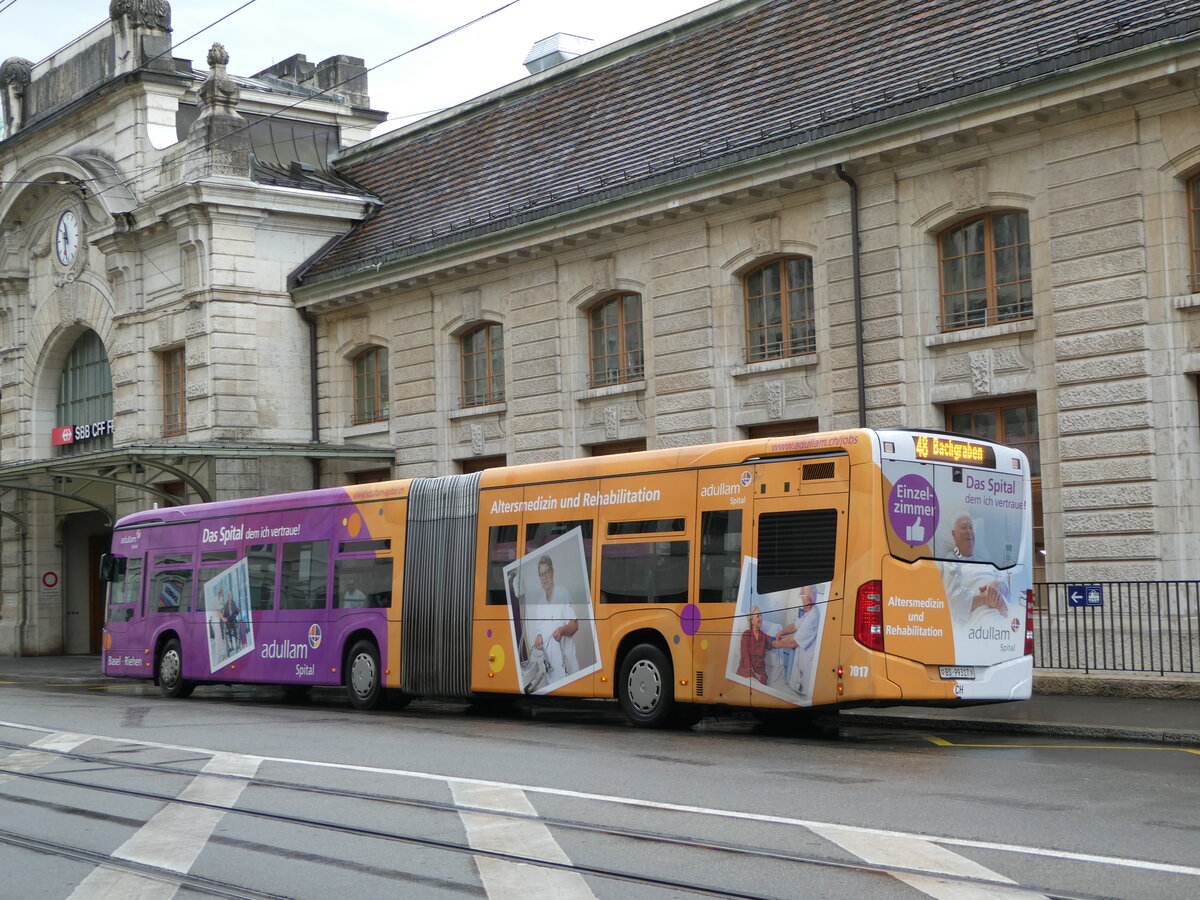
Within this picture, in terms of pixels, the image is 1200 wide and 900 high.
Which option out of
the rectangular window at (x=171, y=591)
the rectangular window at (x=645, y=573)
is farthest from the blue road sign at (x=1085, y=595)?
the rectangular window at (x=171, y=591)

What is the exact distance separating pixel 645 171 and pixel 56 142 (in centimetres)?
1898

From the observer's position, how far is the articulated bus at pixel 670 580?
14.8 metres

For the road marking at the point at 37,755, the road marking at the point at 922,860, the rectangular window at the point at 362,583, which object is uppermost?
the rectangular window at the point at 362,583

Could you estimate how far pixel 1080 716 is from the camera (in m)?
16.0

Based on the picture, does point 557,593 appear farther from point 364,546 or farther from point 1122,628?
point 1122,628

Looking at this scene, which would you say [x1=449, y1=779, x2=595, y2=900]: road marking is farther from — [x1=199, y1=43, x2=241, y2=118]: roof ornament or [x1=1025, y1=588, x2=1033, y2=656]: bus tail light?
[x1=199, y1=43, x2=241, y2=118]: roof ornament

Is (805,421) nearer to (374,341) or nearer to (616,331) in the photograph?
(616,331)

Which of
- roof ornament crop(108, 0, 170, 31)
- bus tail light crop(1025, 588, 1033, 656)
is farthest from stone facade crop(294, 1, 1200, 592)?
roof ornament crop(108, 0, 170, 31)

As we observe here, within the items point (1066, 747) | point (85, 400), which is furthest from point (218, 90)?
point (1066, 747)

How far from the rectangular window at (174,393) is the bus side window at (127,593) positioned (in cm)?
792

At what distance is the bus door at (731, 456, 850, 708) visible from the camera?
49.0ft

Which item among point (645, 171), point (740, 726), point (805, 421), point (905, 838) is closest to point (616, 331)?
point (645, 171)

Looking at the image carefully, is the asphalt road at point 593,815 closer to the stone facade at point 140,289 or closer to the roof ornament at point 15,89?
the stone facade at point 140,289

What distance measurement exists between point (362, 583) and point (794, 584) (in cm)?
768
